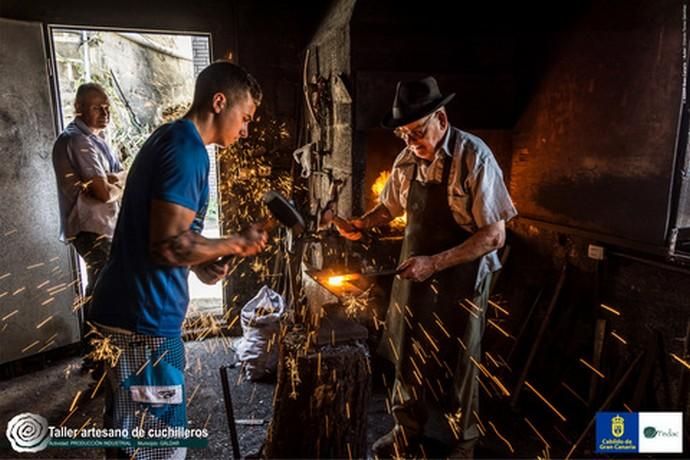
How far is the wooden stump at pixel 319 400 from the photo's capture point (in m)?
2.43

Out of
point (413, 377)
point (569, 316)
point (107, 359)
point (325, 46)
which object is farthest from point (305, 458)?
point (325, 46)

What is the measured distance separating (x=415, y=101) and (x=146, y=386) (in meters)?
2.26

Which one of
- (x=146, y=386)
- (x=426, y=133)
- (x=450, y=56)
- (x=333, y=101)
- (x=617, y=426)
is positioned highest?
(x=450, y=56)

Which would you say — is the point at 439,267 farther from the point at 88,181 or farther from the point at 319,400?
the point at 88,181

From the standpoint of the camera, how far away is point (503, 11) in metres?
3.98

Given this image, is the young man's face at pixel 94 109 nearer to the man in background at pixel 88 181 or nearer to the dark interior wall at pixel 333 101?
the man in background at pixel 88 181

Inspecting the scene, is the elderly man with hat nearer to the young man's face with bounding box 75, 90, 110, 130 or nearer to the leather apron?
the leather apron

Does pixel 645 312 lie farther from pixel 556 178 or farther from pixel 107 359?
pixel 107 359

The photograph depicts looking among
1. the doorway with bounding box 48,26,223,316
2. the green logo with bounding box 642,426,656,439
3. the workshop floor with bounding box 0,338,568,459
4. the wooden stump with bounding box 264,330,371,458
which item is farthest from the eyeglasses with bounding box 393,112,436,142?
the doorway with bounding box 48,26,223,316

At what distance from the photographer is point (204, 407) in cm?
395

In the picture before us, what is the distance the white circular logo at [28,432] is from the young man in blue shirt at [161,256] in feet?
5.71

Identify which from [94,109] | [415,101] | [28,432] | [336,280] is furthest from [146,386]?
[94,109]

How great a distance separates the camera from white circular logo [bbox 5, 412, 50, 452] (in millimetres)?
3383

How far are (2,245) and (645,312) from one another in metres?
5.68
